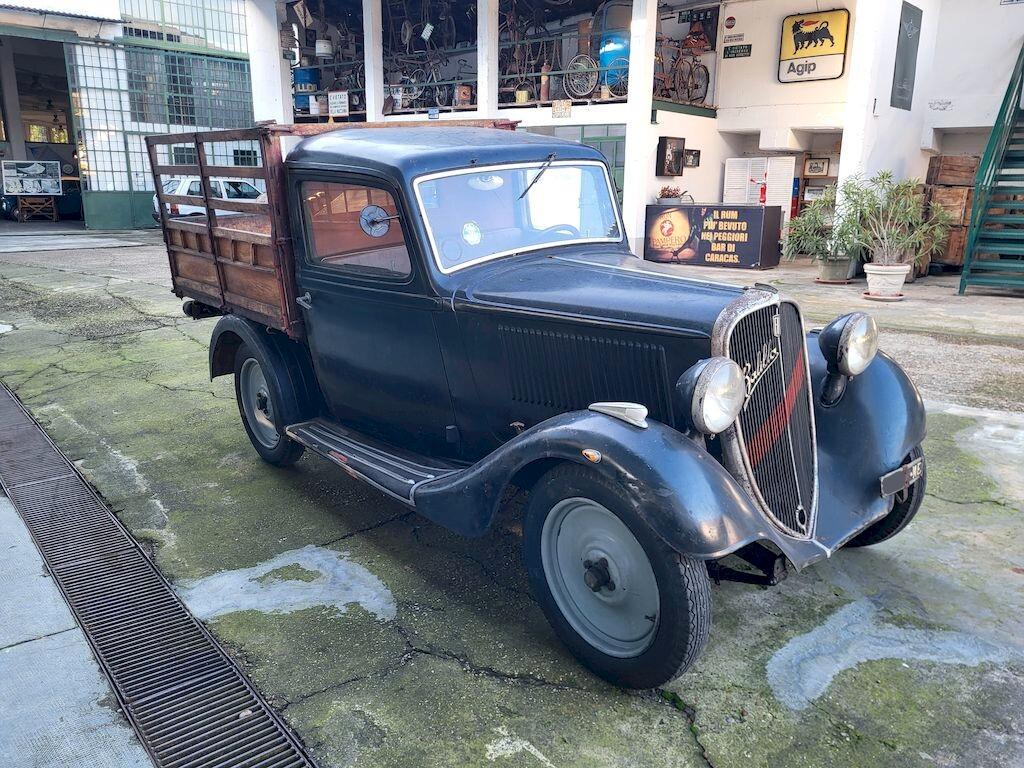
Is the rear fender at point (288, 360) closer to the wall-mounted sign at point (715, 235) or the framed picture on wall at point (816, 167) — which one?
the wall-mounted sign at point (715, 235)

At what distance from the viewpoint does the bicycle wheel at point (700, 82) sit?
1490cm

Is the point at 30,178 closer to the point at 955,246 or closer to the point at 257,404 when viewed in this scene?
the point at 257,404

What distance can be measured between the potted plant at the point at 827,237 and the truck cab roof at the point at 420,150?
8.51 metres

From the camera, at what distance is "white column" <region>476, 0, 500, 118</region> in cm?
1479

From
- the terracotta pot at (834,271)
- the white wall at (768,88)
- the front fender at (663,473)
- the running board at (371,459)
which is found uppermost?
the white wall at (768,88)

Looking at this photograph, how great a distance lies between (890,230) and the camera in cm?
1027

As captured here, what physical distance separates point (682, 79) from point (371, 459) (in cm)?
1349

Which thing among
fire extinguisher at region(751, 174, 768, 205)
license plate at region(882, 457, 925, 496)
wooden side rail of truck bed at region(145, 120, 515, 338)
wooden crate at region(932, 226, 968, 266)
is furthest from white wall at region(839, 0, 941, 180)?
license plate at region(882, 457, 925, 496)

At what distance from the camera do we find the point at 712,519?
219cm

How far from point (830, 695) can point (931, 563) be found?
1146mm

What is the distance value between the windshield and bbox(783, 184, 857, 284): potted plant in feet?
27.6

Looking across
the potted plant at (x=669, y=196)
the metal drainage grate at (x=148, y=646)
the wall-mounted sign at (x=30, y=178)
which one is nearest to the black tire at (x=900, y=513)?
the metal drainage grate at (x=148, y=646)

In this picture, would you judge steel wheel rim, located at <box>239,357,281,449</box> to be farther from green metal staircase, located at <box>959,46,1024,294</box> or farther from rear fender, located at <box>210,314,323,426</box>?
green metal staircase, located at <box>959,46,1024,294</box>

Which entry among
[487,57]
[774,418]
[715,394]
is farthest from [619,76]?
[715,394]
